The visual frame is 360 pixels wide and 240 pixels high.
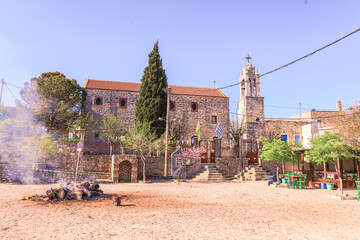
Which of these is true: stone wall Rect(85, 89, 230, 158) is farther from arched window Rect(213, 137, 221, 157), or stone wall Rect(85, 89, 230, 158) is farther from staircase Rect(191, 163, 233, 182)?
staircase Rect(191, 163, 233, 182)

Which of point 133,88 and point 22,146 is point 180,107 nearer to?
point 133,88

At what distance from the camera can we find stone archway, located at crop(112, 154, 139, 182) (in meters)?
17.6

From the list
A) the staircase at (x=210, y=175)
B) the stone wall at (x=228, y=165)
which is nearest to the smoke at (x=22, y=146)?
the staircase at (x=210, y=175)

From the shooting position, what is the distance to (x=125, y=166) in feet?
60.0

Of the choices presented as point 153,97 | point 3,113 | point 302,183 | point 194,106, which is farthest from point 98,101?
point 302,183

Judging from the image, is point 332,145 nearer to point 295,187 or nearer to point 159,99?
point 295,187

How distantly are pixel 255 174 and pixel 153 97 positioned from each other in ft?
40.5

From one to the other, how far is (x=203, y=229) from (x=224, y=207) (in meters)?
3.03

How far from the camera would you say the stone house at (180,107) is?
1119 inches

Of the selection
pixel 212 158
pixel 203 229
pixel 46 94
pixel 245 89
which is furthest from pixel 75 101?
pixel 203 229

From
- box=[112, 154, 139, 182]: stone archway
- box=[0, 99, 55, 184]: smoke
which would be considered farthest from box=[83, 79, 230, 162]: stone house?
box=[112, 154, 139, 182]: stone archway

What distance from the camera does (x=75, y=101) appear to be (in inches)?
1047

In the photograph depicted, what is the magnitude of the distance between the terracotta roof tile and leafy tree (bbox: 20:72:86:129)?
2618mm

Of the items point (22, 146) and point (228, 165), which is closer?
point (22, 146)
